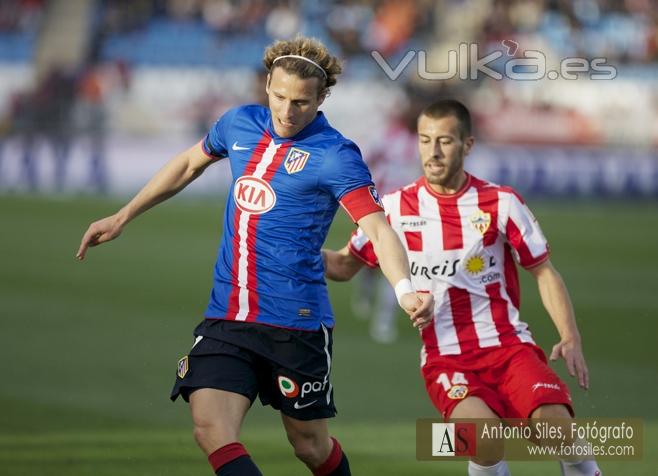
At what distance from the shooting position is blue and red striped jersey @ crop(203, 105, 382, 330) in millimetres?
4828

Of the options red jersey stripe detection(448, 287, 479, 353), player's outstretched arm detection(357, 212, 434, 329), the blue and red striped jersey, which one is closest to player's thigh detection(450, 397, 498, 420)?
red jersey stripe detection(448, 287, 479, 353)

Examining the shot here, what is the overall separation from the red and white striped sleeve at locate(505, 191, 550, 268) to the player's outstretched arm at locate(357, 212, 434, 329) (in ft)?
3.43

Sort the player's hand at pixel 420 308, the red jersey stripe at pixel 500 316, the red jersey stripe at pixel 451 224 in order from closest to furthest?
the player's hand at pixel 420 308
the red jersey stripe at pixel 500 316
the red jersey stripe at pixel 451 224

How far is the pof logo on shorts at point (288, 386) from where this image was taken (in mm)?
4867

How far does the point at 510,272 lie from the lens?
5609mm

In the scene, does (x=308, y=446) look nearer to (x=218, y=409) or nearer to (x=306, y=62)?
(x=218, y=409)

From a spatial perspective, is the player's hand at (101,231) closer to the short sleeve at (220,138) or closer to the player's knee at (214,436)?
the short sleeve at (220,138)

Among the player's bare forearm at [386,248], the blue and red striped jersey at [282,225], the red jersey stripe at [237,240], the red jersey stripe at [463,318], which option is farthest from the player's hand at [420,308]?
the red jersey stripe at [463,318]

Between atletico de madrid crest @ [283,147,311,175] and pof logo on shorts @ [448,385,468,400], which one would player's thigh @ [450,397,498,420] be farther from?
atletico de madrid crest @ [283,147,311,175]

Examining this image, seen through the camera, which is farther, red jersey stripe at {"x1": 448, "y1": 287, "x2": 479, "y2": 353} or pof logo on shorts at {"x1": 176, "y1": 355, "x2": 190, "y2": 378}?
red jersey stripe at {"x1": 448, "y1": 287, "x2": 479, "y2": 353}

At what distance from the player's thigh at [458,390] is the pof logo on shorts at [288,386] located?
85cm

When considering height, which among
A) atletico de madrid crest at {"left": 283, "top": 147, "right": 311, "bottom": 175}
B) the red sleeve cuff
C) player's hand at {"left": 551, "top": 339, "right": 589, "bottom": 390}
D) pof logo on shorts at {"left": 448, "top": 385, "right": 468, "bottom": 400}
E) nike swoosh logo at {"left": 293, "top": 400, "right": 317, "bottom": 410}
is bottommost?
pof logo on shorts at {"left": 448, "top": 385, "right": 468, "bottom": 400}

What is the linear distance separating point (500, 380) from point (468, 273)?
0.55 meters

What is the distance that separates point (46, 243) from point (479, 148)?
1118cm
